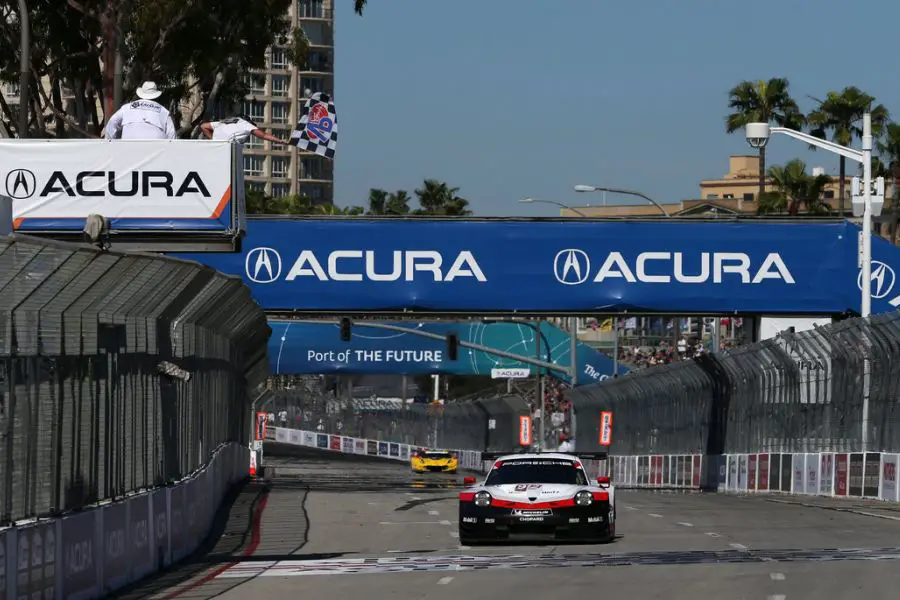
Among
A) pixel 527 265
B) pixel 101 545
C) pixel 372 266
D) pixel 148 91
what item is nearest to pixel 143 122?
pixel 148 91

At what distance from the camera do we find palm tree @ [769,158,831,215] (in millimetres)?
92062

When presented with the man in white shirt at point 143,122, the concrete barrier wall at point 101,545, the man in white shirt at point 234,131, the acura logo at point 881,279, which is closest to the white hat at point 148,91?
the man in white shirt at point 143,122

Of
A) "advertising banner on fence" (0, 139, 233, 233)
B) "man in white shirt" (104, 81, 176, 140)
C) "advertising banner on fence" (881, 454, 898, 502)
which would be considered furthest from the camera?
"advertising banner on fence" (881, 454, 898, 502)

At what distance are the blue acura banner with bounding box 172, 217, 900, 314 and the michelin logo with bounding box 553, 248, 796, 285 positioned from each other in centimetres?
2

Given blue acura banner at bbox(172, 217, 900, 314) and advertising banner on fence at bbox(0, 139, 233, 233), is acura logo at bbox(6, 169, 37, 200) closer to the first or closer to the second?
advertising banner on fence at bbox(0, 139, 233, 233)

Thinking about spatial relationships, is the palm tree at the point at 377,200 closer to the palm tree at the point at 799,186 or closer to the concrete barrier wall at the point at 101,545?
the palm tree at the point at 799,186

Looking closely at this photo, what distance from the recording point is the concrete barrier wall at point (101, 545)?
1257 centimetres

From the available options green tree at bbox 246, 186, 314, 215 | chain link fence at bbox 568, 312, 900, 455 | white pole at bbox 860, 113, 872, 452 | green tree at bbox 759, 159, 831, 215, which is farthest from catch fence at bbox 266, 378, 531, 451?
white pole at bbox 860, 113, 872, 452

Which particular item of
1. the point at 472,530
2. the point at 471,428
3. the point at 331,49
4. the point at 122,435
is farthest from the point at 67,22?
the point at 331,49

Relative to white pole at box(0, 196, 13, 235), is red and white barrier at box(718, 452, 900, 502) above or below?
below

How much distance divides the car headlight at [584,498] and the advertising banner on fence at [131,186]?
21.7ft

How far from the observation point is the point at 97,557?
1464 cm

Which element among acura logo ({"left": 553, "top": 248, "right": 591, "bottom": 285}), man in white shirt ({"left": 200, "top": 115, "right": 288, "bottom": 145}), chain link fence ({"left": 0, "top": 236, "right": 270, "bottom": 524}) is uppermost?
man in white shirt ({"left": 200, "top": 115, "right": 288, "bottom": 145})

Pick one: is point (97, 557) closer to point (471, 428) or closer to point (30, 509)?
point (30, 509)
